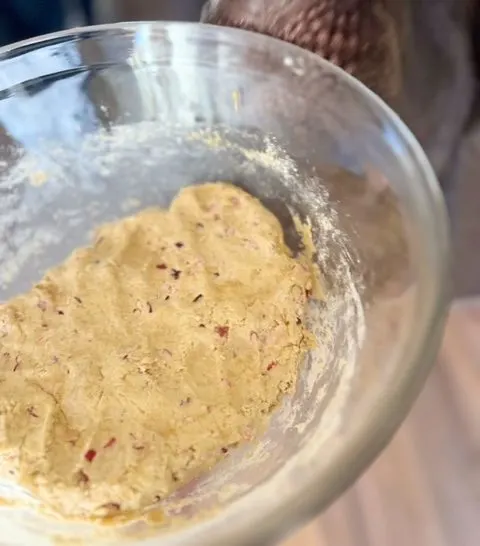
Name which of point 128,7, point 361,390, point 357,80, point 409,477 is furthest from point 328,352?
point 128,7

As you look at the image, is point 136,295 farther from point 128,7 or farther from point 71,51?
point 128,7

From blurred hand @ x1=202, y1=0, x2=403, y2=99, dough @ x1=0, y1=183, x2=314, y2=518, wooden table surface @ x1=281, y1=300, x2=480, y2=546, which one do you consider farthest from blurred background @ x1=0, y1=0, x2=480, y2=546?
dough @ x1=0, y1=183, x2=314, y2=518

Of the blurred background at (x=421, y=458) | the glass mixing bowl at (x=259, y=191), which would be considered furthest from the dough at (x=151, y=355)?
the blurred background at (x=421, y=458)

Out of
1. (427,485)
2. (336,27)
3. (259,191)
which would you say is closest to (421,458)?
(427,485)

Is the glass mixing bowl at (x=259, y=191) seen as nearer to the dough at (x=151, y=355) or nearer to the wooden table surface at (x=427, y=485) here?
the dough at (x=151, y=355)

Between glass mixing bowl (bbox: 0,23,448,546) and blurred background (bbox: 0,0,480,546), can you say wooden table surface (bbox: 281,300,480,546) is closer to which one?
blurred background (bbox: 0,0,480,546)

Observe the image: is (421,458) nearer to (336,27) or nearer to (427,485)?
(427,485)
